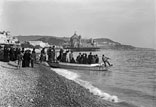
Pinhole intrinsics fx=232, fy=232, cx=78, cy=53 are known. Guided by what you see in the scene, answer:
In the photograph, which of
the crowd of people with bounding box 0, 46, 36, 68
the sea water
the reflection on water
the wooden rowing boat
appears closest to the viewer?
the sea water

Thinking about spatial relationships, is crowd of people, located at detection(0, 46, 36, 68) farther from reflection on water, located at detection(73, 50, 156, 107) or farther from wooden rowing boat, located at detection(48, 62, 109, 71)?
wooden rowing boat, located at detection(48, 62, 109, 71)

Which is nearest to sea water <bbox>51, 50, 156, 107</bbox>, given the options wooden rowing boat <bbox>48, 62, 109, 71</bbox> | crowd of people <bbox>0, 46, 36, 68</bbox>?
wooden rowing boat <bbox>48, 62, 109, 71</bbox>

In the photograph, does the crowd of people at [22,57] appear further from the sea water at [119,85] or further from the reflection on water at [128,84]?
the reflection on water at [128,84]

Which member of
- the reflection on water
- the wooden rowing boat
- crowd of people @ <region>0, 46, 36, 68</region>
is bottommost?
the reflection on water

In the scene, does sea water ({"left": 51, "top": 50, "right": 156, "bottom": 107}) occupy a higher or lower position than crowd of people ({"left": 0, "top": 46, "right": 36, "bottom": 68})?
lower

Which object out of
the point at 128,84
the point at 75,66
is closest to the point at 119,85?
the point at 128,84

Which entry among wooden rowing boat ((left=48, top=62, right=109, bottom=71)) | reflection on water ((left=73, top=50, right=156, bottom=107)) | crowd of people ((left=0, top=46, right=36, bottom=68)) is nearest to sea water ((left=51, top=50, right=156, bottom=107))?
reflection on water ((left=73, top=50, right=156, bottom=107))

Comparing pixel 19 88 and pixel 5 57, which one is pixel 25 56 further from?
pixel 19 88

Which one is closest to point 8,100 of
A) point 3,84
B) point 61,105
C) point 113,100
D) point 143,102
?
point 61,105

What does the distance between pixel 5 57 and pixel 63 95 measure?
13.4 meters

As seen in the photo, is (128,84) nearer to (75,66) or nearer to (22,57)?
(75,66)

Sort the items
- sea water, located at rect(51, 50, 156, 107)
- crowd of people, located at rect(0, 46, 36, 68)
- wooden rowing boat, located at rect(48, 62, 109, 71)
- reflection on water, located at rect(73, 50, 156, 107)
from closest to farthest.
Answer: sea water, located at rect(51, 50, 156, 107) < reflection on water, located at rect(73, 50, 156, 107) < crowd of people, located at rect(0, 46, 36, 68) < wooden rowing boat, located at rect(48, 62, 109, 71)

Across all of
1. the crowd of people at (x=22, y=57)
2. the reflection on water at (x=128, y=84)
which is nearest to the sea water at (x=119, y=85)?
A: the reflection on water at (x=128, y=84)

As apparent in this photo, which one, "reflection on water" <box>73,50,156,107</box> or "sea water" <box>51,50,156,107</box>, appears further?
"reflection on water" <box>73,50,156,107</box>
